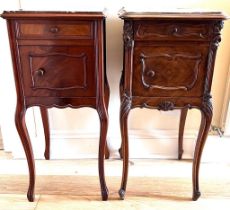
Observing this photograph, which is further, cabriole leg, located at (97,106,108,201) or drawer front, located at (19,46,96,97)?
cabriole leg, located at (97,106,108,201)

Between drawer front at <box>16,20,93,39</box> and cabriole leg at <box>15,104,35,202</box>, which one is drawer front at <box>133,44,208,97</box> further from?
cabriole leg at <box>15,104,35,202</box>

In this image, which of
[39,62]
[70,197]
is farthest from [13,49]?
[70,197]

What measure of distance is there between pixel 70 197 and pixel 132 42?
889mm

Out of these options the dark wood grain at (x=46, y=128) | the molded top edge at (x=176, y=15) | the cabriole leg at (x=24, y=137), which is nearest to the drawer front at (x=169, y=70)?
the molded top edge at (x=176, y=15)

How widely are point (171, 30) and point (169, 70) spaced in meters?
0.17

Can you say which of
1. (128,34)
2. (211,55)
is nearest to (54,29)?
(128,34)

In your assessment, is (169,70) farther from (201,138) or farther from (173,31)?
(201,138)

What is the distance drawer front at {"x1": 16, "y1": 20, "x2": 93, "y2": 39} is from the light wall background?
15.0 inches

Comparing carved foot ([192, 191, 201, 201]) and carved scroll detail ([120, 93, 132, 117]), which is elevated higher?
carved scroll detail ([120, 93, 132, 117])

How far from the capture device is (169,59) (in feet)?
3.65

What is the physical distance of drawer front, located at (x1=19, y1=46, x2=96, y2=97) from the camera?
1.11 meters

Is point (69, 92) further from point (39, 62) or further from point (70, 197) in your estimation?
point (70, 197)

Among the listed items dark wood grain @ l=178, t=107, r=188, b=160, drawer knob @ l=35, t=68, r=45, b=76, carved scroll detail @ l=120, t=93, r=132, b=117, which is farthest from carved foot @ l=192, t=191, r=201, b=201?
drawer knob @ l=35, t=68, r=45, b=76

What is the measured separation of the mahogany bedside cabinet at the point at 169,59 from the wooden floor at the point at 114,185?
439 millimetres
